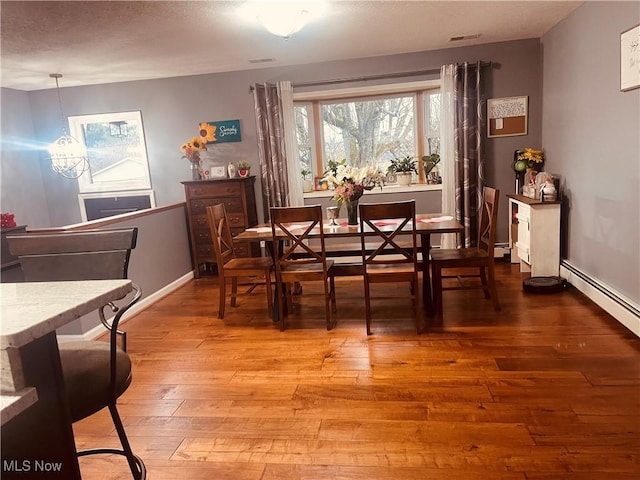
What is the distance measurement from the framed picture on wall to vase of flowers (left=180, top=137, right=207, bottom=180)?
4.11 m

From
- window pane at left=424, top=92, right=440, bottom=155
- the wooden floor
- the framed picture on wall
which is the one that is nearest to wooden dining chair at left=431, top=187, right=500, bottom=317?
the wooden floor

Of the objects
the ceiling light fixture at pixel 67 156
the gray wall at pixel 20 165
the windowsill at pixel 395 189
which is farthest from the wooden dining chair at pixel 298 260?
the gray wall at pixel 20 165

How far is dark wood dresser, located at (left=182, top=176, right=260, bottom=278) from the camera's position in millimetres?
5207

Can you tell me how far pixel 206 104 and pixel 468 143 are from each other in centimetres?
312

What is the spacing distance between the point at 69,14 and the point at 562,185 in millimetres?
4369

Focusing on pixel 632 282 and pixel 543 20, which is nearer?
pixel 632 282

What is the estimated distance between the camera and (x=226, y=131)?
5508 millimetres

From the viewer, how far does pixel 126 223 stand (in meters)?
4.10

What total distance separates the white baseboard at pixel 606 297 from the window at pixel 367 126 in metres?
2.24

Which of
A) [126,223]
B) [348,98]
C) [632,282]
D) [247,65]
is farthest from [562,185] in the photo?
[126,223]

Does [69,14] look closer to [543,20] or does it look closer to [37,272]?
[37,272]

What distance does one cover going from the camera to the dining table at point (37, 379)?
885 mm

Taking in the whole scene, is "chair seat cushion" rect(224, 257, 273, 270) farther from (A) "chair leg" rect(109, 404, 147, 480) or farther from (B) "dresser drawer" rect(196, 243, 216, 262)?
(A) "chair leg" rect(109, 404, 147, 480)

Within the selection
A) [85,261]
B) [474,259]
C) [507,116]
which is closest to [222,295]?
[474,259]
